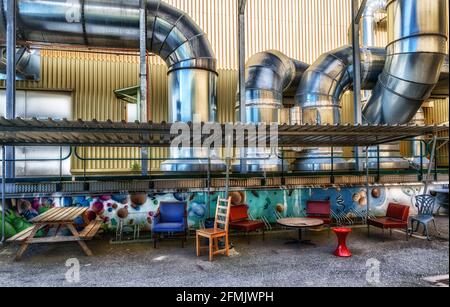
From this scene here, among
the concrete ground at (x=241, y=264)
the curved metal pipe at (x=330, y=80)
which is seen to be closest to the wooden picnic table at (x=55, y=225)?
the concrete ground at (x=241, y=264)

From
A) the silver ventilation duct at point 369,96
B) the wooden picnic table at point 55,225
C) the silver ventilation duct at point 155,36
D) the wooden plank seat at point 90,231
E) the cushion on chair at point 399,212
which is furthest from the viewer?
the silver ventilation duct at point 369,96

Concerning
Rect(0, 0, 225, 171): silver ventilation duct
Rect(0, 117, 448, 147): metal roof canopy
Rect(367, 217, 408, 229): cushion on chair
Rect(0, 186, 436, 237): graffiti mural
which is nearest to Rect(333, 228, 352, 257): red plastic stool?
Rect(367, 217, 408, 229): cushion on chair

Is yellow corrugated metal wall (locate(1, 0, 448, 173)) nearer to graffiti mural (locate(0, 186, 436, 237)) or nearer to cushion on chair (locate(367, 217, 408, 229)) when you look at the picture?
graffiti mural (locate(0, 186, 436, 237))

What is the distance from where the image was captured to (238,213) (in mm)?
6828

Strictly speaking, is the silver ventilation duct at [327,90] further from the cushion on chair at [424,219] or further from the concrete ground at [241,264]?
the concrete ground at [241,264]

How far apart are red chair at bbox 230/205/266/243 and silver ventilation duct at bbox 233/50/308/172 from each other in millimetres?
1857

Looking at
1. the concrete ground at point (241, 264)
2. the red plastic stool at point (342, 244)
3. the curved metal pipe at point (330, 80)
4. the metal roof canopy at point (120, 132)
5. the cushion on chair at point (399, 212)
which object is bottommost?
the concrete ground at point (241, 264)

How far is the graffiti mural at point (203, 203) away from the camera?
6641mm

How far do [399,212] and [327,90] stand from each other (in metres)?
3.98

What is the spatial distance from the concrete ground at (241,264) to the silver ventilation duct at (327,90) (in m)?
2.97

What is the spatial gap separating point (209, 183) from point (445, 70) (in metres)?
8.08

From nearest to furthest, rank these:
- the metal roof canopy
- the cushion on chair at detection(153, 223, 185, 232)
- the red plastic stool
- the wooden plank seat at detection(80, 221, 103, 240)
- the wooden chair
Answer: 1. the metal roof canopy
2. the wooden chair
3. the red plastic stool
4. the wooden plank seat at detection(80, 221, 103, 240)
5. the cushion on chair at detection(153, 223, 185, 232)

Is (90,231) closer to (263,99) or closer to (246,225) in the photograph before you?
(246,225)

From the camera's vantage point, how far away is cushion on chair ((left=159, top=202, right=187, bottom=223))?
659cm
